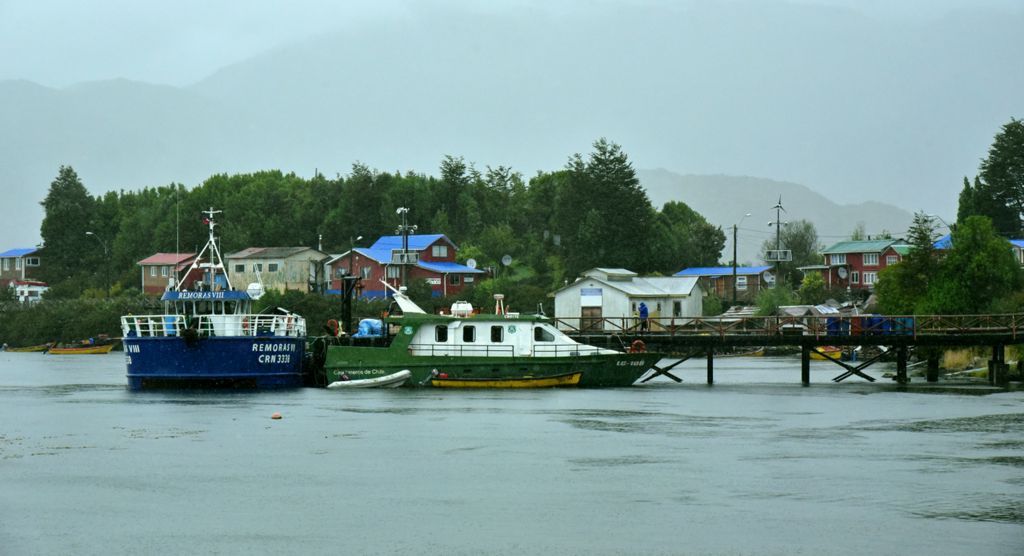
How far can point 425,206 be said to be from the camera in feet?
465

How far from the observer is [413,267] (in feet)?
388

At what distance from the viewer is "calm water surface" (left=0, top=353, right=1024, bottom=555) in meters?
24.9

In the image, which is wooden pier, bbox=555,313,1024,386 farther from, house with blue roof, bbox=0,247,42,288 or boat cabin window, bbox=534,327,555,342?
house with blue roof, bbox=0,247,42,288

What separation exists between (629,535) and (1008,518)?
746 cm

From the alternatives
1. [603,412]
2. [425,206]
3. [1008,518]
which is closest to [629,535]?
[1008,518]

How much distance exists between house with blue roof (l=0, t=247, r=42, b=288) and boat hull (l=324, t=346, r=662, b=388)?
99.9m

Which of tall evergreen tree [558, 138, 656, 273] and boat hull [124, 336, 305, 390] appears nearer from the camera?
boat hull [124, 336, 305, 390]

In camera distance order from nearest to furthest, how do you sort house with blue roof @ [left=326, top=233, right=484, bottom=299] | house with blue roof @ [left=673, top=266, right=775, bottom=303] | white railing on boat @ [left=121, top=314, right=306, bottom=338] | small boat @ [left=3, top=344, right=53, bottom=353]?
white railing on boat @ [left=121, top=314, right=306, bottom=338], small boat @ [left=3, top=344, right=53, bottom=353], house with blue roof @ [left=326, top=233, right=484, bottom=299], house with blue roof @ [left=673, top=266, right=775, bottom=303]

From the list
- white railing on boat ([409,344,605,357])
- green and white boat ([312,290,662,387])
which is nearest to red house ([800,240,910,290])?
white railing on boat ([409,344,605,357])

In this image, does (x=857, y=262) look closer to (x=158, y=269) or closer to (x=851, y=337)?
(x=158, y=269)

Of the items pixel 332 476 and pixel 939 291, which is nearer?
pixel 332 476

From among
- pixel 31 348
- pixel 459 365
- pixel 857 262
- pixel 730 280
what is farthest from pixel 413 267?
pixel 459 365

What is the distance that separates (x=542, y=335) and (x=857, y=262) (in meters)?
76.6

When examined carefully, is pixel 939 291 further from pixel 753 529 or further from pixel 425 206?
pixel 425 206
